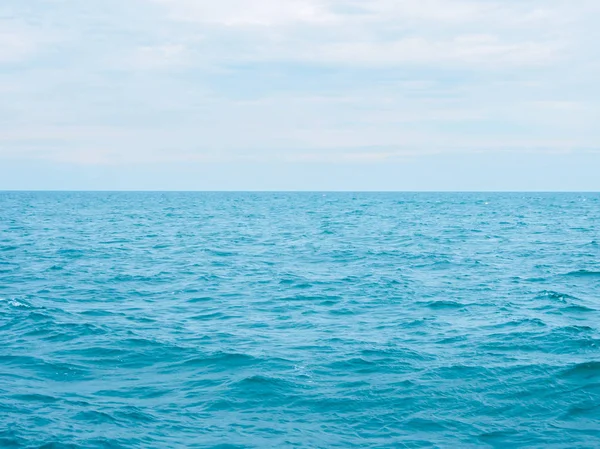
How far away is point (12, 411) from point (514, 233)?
54.7m

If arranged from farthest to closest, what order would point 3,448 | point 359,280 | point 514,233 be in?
point 514,233
point 359,280
point 3,448

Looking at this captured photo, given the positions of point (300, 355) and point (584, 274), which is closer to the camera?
point (300, 355)

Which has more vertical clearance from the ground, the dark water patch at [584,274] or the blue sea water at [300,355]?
the dark water patch at [584,274]

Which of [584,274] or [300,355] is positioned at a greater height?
[584,274]

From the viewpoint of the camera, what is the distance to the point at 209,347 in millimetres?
19234

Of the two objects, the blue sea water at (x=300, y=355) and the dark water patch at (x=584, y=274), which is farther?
the dark water patch at (x=584, y=274)

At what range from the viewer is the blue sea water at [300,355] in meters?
13.3

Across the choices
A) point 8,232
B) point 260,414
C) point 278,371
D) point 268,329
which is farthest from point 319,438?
point 8,232

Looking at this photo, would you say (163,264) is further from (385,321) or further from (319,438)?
(319,438)

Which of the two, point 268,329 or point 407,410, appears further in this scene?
point 268,329

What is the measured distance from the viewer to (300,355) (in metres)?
18.5

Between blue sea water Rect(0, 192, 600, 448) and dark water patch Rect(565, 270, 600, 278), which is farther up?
dark water patch Rect(565, 270, 600, 278)

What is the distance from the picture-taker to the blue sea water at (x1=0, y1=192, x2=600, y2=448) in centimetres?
1327

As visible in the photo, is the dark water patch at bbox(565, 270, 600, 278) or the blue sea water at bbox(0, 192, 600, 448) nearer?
the blue sea water at bbox(0, 192, 600, 448)
